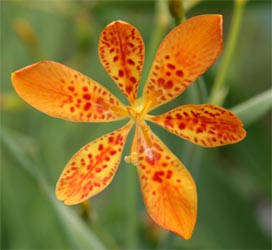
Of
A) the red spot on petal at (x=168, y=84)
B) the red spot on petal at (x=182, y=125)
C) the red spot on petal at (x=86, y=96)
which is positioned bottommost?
the red spot on petal at (x=182, y=125)

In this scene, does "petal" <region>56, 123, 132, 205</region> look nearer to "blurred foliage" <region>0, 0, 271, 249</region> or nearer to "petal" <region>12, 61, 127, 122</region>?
"petal" <region>12, 61, 127, 122</region>

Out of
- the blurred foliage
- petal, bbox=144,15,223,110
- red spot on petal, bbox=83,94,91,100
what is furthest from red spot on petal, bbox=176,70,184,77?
the blurred foliage

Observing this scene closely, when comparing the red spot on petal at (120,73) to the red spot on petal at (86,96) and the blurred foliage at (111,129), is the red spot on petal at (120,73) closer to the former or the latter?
the red spot on petal at (86,96)

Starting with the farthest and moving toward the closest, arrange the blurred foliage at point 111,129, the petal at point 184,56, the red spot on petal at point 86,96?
the blurred foliage at point 111,129 → the red spot on petal at point 86,96 → the petal at point 184,56

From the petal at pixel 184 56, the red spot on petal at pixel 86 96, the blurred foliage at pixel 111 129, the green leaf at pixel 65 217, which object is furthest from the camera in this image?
the blurred foliage at pixel 111 129

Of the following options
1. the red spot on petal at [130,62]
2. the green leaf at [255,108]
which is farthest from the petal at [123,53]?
the green leaf at [255,108]

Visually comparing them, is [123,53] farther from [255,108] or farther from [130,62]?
[255,108]

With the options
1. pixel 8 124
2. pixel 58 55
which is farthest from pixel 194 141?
pixel 58 55

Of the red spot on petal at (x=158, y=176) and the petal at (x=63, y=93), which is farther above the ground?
the petal at (x=63, y=93)
